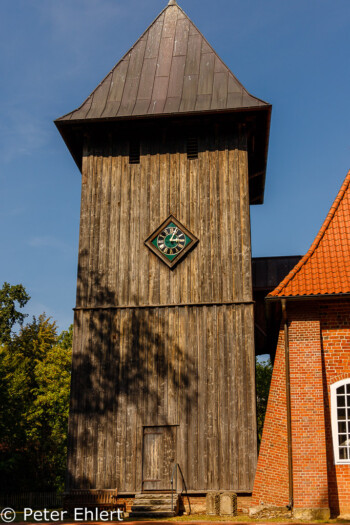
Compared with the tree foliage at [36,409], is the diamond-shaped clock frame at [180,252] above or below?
above

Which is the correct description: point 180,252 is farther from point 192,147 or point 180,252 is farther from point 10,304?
point 10,304

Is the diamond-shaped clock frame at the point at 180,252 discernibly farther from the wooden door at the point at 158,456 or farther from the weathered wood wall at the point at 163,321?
the wooden door at the point at 158,456

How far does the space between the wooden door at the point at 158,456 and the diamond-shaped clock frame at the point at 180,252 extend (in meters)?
4.70

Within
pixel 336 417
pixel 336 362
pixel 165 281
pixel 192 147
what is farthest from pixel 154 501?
pixel 192 147

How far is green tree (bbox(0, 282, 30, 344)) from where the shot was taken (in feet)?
148

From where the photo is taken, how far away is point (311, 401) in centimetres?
1459

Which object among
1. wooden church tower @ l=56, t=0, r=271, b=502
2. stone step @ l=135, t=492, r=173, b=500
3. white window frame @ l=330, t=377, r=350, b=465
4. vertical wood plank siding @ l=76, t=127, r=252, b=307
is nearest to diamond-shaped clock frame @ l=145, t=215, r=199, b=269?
wooden church tower @ l=56, t=0, r=271, b=502

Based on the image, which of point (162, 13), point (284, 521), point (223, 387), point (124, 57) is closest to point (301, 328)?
point (223, 387)

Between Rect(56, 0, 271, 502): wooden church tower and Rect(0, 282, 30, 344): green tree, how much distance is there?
26.8 m

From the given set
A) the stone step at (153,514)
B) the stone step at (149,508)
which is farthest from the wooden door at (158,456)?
the stone step at (153,514)

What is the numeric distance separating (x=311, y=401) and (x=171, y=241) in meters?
6.38

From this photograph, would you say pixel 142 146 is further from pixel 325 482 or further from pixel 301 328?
pixel 325 482

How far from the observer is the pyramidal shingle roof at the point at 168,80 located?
1938cm

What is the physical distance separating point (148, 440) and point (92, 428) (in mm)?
1612
